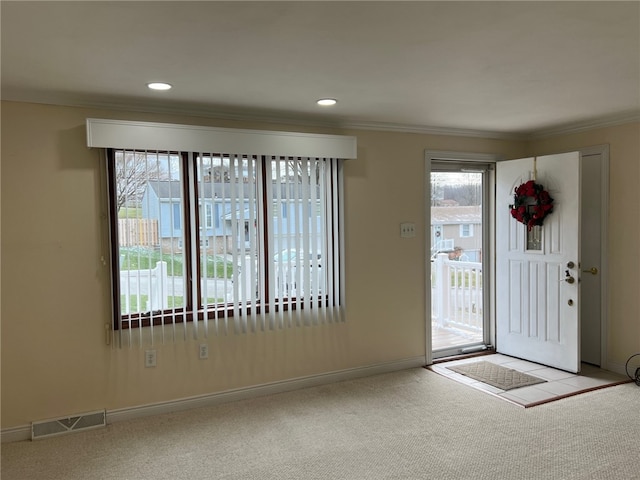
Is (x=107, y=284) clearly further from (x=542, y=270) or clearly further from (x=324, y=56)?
(x=542, y=270)

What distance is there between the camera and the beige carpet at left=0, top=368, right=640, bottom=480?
265cm

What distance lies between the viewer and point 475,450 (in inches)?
Answer: 112

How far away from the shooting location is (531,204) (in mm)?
4496

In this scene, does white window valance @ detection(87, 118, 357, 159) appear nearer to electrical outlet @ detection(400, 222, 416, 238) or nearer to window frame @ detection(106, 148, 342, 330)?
window frame @ detection(106, 148, 342, 330)

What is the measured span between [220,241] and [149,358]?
0.99 metres

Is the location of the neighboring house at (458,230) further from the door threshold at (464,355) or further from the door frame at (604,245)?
the door frame at (604,245)

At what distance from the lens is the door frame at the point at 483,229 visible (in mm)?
4516

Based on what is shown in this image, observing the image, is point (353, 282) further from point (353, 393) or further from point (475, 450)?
point (475, 450)

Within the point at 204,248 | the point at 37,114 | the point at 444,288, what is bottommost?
the point at 444,288

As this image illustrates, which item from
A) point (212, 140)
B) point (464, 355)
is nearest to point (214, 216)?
point (212, 140)

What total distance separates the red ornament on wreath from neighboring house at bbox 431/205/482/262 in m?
0.57

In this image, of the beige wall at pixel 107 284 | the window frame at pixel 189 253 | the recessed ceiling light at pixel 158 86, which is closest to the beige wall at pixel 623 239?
the beige wall at pixel 107 284

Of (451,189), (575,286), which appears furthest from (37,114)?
(575,286)

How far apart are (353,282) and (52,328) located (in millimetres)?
2315
